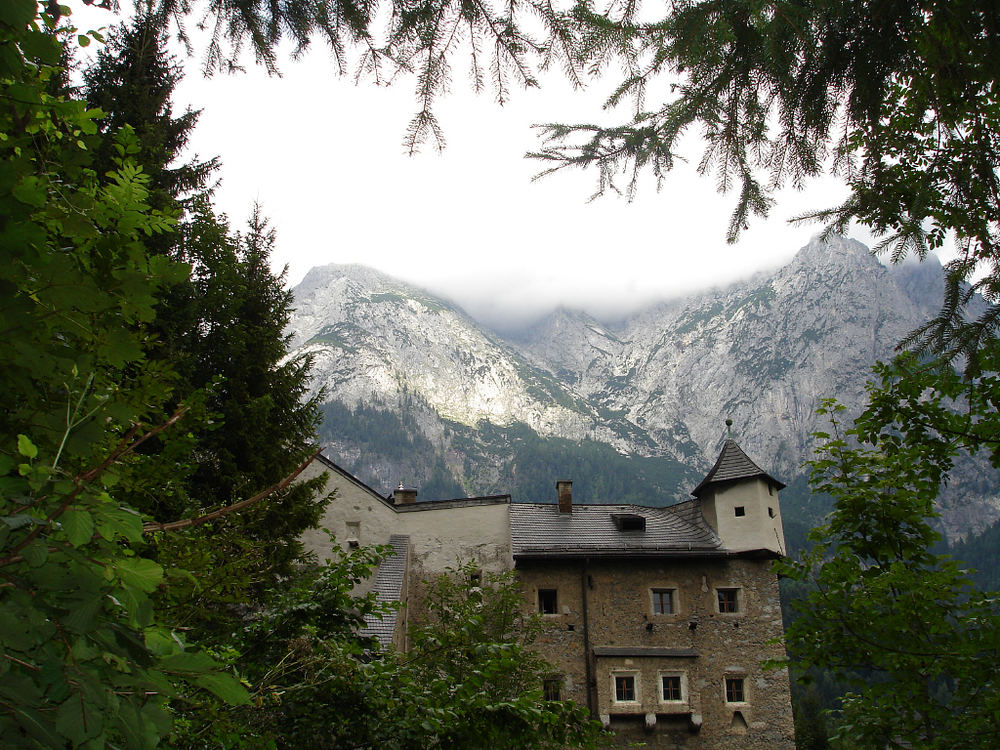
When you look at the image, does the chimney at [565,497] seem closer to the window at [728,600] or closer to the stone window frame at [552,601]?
the stone window frame at [552,601]

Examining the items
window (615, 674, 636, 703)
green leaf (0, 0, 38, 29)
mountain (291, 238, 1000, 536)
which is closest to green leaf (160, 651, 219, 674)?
green leaf (0, 0, 38, 29)

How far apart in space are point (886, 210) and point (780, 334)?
164 m

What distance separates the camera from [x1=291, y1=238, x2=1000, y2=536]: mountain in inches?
5399

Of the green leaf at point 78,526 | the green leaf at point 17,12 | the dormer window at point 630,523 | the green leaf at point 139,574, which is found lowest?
the green leaf at point 139,574

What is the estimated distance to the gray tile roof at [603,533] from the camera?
63.7ft

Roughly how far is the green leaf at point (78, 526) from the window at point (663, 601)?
64.9 feet

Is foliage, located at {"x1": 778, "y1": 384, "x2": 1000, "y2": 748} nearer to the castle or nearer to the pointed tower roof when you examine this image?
the castle

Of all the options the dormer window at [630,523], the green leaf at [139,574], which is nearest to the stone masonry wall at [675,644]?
the dormer window at [630,523]

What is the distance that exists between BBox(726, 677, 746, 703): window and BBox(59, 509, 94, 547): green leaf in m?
20.5

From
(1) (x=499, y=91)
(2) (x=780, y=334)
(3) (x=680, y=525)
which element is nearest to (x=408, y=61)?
(1) (x=499, y=91)

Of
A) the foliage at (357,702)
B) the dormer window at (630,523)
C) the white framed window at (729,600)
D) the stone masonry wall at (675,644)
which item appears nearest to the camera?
the foliage at (357,702)

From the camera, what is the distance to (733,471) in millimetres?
21547

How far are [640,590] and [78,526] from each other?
19.6 metres

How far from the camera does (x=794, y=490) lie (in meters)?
142
